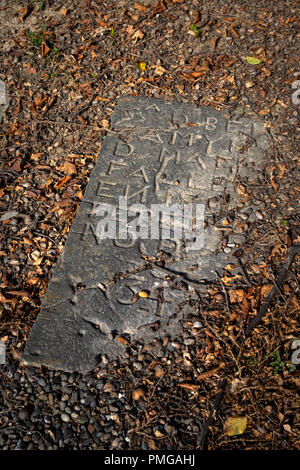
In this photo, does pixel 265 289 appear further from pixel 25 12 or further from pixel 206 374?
pixel 25 12

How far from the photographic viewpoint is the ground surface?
2.14 m

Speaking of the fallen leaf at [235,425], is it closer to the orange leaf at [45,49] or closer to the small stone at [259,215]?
the small stone at [259,215]

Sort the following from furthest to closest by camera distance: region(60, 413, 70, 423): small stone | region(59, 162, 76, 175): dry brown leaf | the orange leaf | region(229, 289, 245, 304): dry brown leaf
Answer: the orange leaf
region(59, 162, 76, 175): dry brown leaf
region(229, 289, 245, 304): dry brown leaf
region(60, 413, 70, 423): small stone

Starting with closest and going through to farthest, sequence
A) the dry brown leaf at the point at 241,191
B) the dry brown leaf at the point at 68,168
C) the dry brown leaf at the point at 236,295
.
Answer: the dry brown leaf at the point at 236,295
the dry brown leaf at the point at 241,191
the dry brown leaf at the point at 68,168

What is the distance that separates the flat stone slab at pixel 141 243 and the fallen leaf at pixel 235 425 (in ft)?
1.96

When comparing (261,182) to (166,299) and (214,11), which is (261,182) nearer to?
(166,299)

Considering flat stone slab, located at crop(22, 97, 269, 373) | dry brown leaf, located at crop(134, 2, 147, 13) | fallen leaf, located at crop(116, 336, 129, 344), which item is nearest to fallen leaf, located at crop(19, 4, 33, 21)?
Result: dry brown leaf, located at crop(134, 2, 147, 13)

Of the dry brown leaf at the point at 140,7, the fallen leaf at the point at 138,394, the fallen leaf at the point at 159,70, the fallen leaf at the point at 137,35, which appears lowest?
the fallen leaf at the point at 138,394

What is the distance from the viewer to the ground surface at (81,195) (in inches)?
84.4

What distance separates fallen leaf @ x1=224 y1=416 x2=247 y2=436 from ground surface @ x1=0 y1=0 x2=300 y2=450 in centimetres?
1

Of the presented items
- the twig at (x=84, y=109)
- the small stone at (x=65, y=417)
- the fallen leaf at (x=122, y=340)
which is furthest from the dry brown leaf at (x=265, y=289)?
the twig at (x=84, y=109)

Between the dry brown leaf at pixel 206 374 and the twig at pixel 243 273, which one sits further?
the twig at pixel 243 273

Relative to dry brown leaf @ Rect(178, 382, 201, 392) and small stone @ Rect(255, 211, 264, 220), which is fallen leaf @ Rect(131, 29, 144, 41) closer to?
small stone @ Rect(255, 211, 264, 220)
